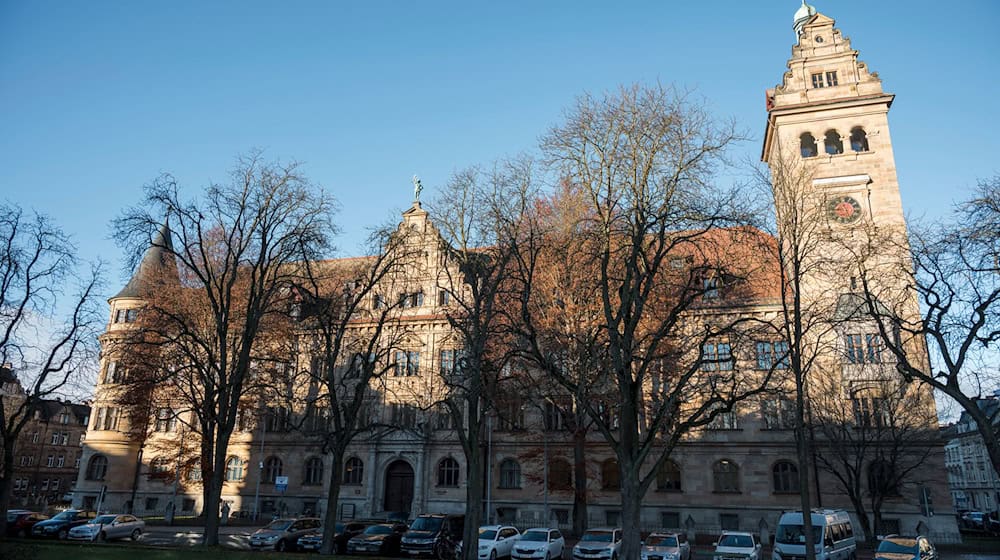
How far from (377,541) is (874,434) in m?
28.4

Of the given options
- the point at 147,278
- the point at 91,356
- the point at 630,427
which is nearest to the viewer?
the point at 630,427

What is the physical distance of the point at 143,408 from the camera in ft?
126

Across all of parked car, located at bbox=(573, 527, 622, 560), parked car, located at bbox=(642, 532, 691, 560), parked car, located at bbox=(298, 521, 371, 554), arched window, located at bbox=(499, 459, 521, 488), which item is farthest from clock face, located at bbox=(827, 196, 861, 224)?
parked car, located at bbox=(298, 521, 371, 554)

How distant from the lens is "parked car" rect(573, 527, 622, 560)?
81.8 ft

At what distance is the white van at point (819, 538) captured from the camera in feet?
79.6

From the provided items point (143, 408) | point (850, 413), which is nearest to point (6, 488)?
point (143, 408)

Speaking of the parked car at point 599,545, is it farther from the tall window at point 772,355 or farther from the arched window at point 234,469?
the arched window at point 234,469

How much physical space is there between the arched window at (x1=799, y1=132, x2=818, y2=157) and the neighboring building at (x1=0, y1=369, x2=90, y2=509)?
89.8m

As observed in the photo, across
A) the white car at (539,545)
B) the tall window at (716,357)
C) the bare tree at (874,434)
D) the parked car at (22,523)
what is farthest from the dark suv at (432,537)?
the parked car at (22,523)

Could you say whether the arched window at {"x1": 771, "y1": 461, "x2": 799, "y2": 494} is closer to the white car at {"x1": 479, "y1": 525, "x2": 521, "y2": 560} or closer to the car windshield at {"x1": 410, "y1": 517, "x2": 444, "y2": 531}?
the white car at {"x1": 479, "y1": 525, "x2": 521, "y2": 560}

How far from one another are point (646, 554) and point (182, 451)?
1164 inches

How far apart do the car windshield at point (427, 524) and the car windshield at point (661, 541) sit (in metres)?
8.96

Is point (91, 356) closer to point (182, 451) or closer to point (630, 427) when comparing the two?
point (182, 451)

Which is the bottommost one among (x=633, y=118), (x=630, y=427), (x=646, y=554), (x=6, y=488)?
(x=646, y=554)
